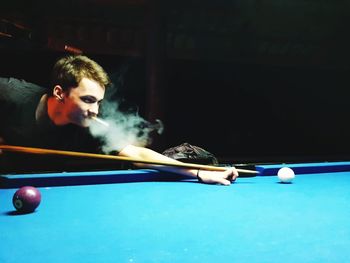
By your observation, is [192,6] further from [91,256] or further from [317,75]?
[91,256]

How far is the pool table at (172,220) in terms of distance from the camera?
4.31ft

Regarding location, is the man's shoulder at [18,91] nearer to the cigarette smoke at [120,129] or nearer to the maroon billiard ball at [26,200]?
the cigarette smoke at [120,129]

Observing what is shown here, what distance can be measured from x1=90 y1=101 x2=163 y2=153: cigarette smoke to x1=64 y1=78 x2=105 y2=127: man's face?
0.09 m

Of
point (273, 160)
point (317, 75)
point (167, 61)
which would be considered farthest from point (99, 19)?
point (317, 75)

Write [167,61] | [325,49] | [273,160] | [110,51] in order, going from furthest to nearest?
[325,49] → [273,160] → [167,61] → [110,51]

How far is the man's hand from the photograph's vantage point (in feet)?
9.30

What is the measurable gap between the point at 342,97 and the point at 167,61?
9.35 feet

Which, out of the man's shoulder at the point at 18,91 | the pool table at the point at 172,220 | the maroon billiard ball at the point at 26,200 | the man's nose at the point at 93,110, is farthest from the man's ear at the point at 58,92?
the maroon billiard ball at the point at 26,200

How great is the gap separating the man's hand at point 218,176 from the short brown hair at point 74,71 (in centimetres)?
177

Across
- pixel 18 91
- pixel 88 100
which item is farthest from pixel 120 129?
pixel 18 91

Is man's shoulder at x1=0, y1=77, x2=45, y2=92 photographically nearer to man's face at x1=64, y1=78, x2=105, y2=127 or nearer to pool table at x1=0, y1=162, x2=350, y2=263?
man's face at x1=64, y1=78, x2=105, y2=127

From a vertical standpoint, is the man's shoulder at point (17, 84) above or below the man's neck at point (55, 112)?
above

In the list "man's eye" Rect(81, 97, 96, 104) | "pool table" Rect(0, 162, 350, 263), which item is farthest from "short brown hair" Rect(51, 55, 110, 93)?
"pool table" Rect(0, 162, 350, 263)

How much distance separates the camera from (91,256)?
127cm
